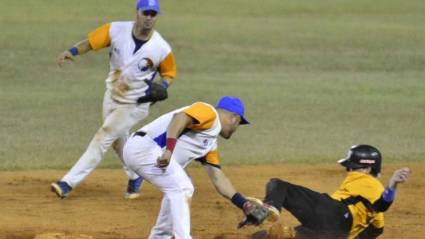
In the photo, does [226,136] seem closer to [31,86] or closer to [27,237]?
[27,237]

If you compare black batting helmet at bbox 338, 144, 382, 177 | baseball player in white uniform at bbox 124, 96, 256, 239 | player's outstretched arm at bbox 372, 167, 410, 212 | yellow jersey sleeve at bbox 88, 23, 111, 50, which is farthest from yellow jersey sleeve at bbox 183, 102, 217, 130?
yellow jersey sleeve at bbox 88, 23, 111, 50

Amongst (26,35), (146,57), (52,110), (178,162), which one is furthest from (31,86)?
(178,162)

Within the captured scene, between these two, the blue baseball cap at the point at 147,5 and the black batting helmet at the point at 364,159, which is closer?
the black batting helmet at the point at 364,159

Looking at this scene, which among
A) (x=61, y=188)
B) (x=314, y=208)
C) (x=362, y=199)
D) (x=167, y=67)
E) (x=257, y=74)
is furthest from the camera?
(x=257, y=74)

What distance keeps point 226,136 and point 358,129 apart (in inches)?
300

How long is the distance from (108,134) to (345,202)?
10.9 feet

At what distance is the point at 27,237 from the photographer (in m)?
10.5

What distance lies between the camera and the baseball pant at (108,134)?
11422mm

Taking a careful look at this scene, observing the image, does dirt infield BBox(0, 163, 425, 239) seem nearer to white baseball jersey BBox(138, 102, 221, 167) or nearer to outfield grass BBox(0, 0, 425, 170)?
outfield grass BBox(0, 0, 425, 170)

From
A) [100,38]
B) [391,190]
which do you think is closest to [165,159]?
[391,190]

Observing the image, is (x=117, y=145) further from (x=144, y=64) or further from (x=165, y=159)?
(x=165, y=159)

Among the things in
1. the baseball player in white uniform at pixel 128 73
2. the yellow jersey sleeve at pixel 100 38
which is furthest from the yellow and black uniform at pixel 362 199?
the yellow jersey sleeve at pixel 100 38

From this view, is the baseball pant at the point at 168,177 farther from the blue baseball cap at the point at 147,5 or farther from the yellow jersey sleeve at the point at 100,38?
the yellow jersey sleeve at the point at 100,38

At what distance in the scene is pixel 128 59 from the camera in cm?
1170
